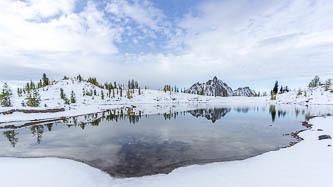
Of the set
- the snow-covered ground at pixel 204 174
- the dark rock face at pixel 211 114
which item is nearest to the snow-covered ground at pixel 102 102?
the dark rock face at pixel 211 114

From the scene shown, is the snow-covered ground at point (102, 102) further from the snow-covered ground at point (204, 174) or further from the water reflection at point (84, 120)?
the snow-covered ground at point (204, 174)

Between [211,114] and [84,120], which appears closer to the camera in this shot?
[84,120]

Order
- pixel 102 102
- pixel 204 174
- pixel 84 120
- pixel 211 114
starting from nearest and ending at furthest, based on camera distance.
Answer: pixel 204 174, pixel 84 120, pixel 211 114, pixel 102 102

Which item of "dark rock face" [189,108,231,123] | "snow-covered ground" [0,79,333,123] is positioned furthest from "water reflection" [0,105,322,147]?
"snow-covered ground" [0,79,333,123]

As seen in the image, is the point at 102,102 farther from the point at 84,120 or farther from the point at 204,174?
the point at 204,174

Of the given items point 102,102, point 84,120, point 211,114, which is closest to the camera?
point 84,120

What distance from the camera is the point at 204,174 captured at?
10469mm

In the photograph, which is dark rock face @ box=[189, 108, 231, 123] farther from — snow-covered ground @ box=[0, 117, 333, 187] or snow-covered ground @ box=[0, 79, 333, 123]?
snow-covered ground @ box=[0, 117, 333, 187]

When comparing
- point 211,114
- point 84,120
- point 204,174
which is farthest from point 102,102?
point 204,174

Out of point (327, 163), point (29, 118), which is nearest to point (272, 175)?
point (327, 163)

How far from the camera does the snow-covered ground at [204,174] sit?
9.15 metres

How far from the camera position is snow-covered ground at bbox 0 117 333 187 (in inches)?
360

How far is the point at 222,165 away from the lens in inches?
478

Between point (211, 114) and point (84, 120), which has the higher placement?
point (84, 120)
